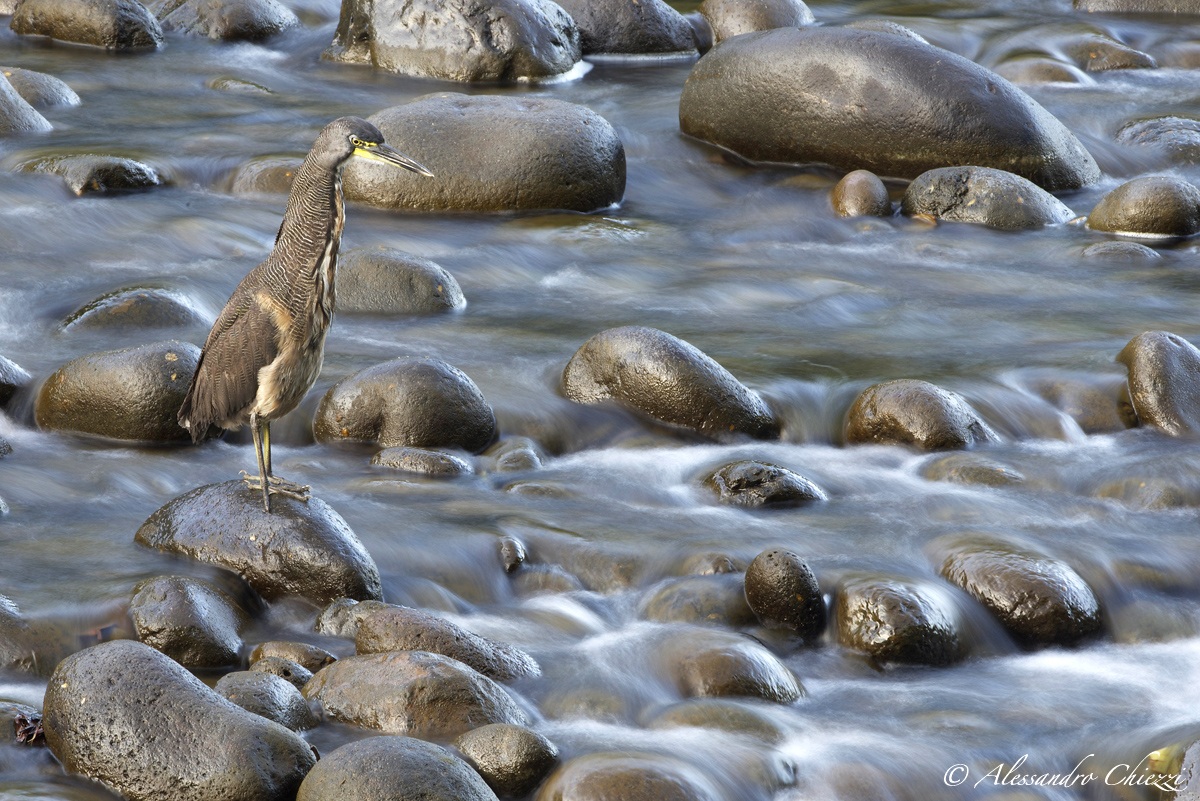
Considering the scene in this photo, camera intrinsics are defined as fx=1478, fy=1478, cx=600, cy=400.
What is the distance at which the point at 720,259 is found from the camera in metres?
10.6

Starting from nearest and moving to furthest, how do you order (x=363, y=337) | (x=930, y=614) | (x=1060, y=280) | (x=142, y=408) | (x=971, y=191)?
(x=930, y=614), (x=142, y=408), (x=363, y=337), (x=1060, y=280), (x=971, y=191)

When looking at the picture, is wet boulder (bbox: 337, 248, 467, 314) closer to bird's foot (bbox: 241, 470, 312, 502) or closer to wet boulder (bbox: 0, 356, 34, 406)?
wet boulder (bbox: 0, 356, 34, 406)

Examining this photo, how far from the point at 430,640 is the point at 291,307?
1.40 meters

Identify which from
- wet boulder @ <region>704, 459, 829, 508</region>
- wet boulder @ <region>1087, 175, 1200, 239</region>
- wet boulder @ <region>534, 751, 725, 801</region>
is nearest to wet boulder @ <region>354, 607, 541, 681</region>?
wet boulder @ <region>534, 751, 725, 801</region>

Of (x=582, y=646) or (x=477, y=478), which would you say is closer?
(x=582, y=646)

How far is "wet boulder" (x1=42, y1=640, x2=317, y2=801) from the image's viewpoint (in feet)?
14.5

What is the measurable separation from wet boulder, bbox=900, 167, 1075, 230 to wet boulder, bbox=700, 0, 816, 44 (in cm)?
462

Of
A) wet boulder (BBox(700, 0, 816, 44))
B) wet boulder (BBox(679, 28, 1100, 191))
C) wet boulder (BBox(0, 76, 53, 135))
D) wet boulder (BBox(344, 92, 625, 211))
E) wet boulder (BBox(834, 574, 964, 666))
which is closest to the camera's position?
wet boulder (BBox(834, 574, 964, 666))

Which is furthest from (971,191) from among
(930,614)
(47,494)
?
(47,494)

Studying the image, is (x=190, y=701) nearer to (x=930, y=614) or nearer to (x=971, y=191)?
(x=930, y=614)

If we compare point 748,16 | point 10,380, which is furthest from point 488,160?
point 748,16

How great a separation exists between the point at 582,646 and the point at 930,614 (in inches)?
53.7

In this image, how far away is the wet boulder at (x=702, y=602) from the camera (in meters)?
5.86

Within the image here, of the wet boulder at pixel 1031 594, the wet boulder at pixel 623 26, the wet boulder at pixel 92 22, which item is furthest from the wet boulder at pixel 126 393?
the wet boulder at pixel 623 26
